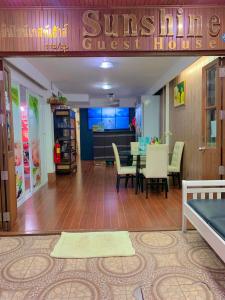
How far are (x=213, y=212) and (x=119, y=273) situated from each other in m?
1.03

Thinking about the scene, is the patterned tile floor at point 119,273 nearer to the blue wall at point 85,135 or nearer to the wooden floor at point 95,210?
the wooden floor at point 95,210

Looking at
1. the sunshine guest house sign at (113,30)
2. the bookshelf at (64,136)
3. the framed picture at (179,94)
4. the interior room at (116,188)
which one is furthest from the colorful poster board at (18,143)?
the framed picture at (179,94)

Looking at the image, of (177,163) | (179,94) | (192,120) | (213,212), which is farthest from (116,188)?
(213,212)

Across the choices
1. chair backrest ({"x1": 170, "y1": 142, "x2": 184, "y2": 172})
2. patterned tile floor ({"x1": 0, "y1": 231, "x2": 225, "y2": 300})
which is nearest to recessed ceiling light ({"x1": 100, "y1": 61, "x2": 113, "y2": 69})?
chair backrest ({"x1": 170, "y1": 142, "x2": 184, "y2": 172})

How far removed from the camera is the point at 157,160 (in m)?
4.32

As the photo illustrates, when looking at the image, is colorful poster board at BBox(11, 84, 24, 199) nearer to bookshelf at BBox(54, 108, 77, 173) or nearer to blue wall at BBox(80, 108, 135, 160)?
bookshelf at BBox(54, 108, 77, 173)

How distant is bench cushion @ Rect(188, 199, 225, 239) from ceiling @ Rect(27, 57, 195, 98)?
9.21ft

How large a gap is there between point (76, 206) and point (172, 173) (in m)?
A: 2.28

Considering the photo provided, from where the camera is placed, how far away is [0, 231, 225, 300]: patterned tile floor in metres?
1.85

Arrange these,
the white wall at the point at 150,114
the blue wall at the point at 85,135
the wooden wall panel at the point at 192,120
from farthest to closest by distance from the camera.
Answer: the blue wall at the point at 85,135 → the white wall at the point at 150,114 → the wooden wall panel at the point at 192,120

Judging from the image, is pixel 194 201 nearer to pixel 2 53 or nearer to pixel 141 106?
pixel 2 53

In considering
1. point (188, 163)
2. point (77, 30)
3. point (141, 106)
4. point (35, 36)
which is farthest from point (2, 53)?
point (141, 106)

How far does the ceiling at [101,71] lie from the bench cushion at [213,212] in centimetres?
281

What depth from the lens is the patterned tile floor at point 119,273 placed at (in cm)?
185
